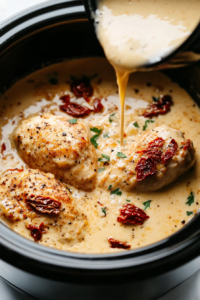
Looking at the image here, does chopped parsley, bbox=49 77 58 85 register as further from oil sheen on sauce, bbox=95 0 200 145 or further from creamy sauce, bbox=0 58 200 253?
oil sheen on sauce, bbox=95 0 200 145

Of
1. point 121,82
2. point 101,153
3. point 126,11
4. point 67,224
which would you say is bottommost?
point 67,224

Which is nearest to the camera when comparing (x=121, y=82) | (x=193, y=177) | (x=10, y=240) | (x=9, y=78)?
(x=10, y=240)

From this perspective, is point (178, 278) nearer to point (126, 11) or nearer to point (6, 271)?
point (6, 271)

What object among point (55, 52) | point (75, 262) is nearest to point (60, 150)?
point (75, 262)

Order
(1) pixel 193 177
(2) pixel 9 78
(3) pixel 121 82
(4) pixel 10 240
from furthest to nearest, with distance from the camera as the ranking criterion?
(2) pixel 9 78 < (1) pixel 193 177 < (3) pixel 121 82 < (4) pixel 10 240

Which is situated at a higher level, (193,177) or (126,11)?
(126,11)

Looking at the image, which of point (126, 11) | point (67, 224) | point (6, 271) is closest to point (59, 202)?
point (67, 224)

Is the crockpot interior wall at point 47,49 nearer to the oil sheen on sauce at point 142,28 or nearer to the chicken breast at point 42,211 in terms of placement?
the oil sheen on sauce at point 142,28
